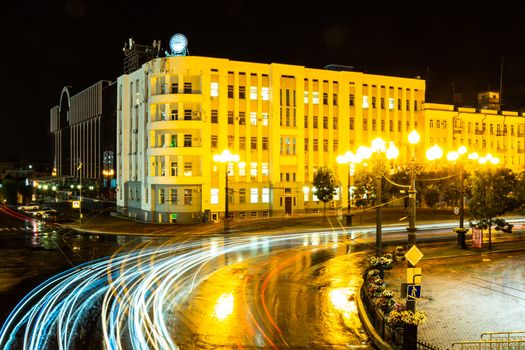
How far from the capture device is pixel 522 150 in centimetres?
7781

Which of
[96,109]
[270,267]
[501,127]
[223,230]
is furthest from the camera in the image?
[96,109]

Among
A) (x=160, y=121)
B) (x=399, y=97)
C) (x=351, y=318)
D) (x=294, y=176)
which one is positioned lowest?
(x=351, y=318)

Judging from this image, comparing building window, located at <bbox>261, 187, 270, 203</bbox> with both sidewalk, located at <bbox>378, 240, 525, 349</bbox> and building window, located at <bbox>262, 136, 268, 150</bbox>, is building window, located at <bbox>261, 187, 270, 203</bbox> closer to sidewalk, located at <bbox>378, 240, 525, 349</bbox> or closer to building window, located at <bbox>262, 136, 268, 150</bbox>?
building window, located at <bbox>262, 136, 268, 150</bbox>

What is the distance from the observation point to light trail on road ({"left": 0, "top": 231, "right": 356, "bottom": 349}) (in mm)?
15625

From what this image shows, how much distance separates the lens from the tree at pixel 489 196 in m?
33.6

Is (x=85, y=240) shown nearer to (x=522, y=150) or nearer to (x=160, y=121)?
(x=160, y=121)

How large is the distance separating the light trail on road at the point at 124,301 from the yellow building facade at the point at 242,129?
1928cm

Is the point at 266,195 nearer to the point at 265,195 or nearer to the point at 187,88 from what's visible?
the point at 265,195

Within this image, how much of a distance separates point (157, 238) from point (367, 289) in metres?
25.2

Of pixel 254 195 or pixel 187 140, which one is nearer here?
pixel 187 140

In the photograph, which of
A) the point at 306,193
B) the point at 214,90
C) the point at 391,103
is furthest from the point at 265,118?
the point at 391,103

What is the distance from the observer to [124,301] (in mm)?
19922

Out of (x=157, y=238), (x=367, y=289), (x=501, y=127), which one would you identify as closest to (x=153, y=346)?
(x=367, y=289)

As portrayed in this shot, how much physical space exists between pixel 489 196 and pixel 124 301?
2447 cm
